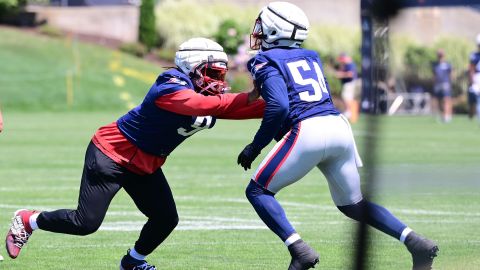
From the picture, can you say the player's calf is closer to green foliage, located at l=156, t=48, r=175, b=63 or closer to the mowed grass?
the mowed grass

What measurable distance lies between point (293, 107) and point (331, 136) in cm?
30

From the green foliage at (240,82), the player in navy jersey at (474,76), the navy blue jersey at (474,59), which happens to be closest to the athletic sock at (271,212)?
the player in navy jersey at (474,76)

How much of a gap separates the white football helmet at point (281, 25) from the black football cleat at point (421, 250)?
56.7 inches

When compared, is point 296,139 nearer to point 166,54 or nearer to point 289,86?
point 289,86

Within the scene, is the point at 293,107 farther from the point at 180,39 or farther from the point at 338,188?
the point at 180,39

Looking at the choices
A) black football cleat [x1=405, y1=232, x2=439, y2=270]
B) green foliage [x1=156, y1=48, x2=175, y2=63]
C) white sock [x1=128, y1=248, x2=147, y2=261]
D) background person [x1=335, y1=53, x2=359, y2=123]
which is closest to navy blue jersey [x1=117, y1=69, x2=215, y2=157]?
white sock [x1=128, y1=248, x2=147, y2=261]

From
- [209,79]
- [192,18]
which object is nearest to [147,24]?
[192,18]

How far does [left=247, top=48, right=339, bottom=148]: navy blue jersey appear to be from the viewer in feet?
22.6

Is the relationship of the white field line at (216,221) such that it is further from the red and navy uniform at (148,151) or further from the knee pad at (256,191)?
the knee pad at (256,191)

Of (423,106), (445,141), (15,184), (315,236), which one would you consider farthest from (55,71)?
(315,236)

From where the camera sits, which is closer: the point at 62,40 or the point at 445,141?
the point at 445,141

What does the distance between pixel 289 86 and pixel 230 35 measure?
3899 cm

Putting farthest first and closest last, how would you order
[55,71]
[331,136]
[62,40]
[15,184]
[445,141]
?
[62,40]
[55,71]
[445,141]
[15,184]
[331,136]

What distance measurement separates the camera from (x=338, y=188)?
723 centimetres
